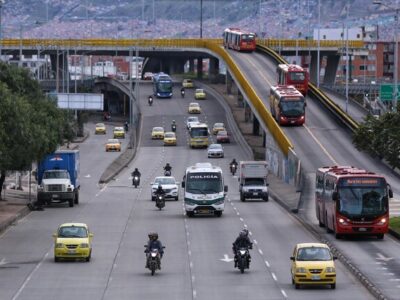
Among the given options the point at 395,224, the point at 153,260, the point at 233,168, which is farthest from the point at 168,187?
the point at 153,260

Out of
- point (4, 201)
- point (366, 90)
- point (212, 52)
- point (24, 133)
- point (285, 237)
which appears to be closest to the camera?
point (285, 237)

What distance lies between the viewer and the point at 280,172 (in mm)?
106188

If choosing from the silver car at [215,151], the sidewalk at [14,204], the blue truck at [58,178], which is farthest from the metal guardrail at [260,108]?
the blue truck at [58,178]

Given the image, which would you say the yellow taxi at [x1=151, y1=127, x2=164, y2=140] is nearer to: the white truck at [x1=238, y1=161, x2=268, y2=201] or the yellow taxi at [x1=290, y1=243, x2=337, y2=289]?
the white truck at [x1=238, y1=161, x2=268, y2=201]

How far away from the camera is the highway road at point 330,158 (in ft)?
169

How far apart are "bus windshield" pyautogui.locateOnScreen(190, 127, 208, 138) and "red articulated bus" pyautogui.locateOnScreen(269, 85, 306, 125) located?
24.7 m

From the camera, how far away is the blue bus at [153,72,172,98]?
19162cm

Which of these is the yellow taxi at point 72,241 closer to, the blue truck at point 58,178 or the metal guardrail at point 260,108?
the blue truck at point 58,178

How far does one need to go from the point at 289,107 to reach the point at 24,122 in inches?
1570

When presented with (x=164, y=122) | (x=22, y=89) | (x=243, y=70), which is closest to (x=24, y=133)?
(x=22, y=89)

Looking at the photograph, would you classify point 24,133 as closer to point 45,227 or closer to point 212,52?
point 45,227

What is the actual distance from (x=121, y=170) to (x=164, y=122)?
47340mm

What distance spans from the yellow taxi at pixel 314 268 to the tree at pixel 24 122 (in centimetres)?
2723

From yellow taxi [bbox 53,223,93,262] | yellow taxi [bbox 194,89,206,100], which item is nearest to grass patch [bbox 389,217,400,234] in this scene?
yellow taxi [bbox 53,223,93,262]
